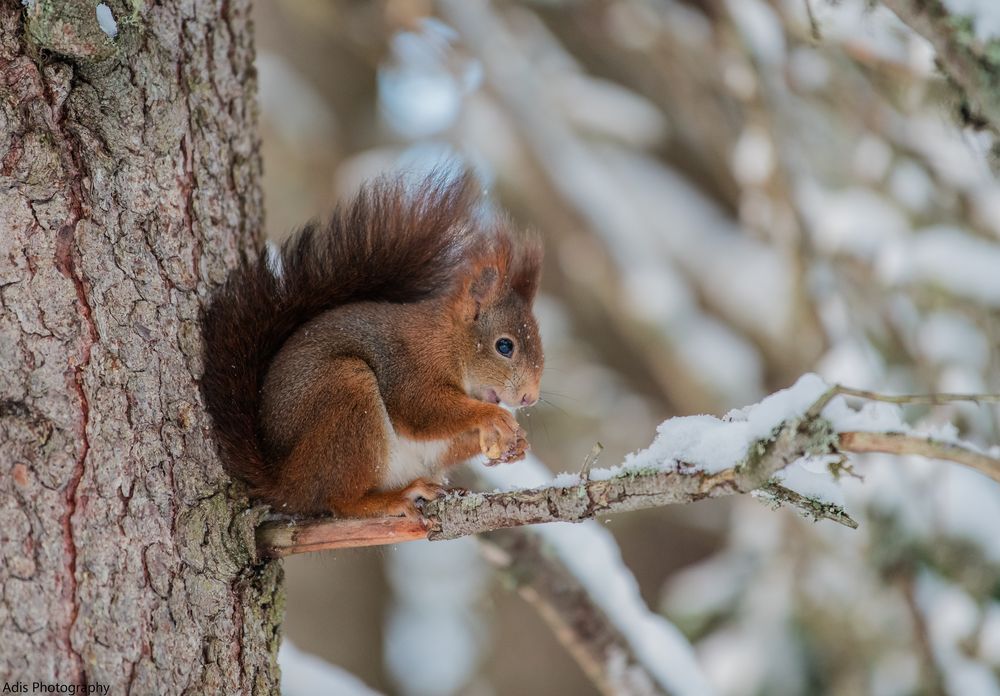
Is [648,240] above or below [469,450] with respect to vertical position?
above

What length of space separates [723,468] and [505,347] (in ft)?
3.38

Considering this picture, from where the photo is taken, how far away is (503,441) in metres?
1.93

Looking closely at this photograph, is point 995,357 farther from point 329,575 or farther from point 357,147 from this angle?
point 357,147

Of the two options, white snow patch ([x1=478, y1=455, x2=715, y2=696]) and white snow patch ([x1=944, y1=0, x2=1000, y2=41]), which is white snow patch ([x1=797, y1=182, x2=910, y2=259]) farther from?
white snow patch ([x1=944, y1=0, x2=1000, y2=41])

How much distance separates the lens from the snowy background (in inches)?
103

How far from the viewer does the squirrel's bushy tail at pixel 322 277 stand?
170cm

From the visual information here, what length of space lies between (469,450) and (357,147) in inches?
141

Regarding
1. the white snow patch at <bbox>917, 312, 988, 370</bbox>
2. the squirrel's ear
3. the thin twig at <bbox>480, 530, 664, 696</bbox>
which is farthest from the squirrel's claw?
the white snow patch at <bbox>917, 312, 988, 370</bbox>

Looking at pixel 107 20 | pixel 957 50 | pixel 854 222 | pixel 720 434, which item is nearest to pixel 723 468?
pixel 720 434

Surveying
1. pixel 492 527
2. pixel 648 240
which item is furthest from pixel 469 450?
pixel 648 240

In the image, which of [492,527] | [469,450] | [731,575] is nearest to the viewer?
[492,527]

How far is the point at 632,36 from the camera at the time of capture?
4082 mm

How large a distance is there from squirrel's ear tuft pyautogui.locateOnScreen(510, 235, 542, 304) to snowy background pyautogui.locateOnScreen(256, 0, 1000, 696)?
0.81ft

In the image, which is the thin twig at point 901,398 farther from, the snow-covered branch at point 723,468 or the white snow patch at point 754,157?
the white snow patch at point 754,157
